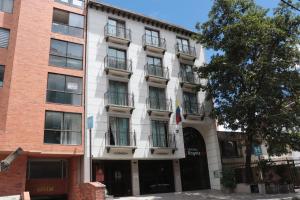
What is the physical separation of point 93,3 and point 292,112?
17.4 m

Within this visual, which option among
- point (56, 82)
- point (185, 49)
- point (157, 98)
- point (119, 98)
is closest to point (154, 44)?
point (185, 49)

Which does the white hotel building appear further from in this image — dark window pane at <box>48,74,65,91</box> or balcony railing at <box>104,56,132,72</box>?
dark window pane at <box>48,74,65,91</box>

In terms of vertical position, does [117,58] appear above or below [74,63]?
above

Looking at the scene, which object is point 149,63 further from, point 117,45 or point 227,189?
point 227,189

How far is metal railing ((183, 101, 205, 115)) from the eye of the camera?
25044 millimetres

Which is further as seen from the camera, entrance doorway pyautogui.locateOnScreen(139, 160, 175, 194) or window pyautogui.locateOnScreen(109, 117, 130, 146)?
entrance doorway pyautogui.locateOnScreen(139, 160, 175, 194)

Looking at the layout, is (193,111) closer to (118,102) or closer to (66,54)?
(118,102)

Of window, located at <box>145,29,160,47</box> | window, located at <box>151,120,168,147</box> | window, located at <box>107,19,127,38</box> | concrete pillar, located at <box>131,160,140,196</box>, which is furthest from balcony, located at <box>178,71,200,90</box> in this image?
concrete pillar, located at <box>131,160,140,196</box>

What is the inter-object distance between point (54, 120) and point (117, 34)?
9.03m

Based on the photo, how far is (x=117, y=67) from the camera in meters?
23.1

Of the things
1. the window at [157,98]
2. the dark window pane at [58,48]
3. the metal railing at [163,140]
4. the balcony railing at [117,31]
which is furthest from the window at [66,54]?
the metal railing at [163,140]

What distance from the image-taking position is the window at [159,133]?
75.2ft

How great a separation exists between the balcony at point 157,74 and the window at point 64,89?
225 inches

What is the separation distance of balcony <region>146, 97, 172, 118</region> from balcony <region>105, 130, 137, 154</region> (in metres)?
2.61
